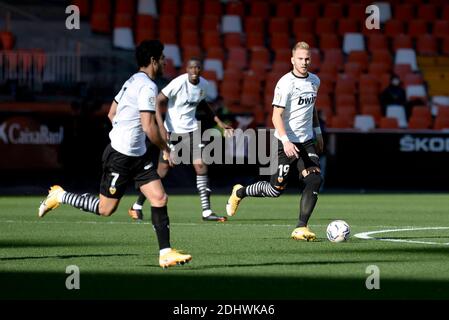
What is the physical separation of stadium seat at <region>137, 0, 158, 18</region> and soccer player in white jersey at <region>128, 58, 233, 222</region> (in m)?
15.8

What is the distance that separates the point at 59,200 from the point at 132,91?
238 centimetres

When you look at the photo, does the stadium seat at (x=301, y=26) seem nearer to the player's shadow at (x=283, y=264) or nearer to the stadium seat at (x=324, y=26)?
the stadium seat at (x=324, y=26)

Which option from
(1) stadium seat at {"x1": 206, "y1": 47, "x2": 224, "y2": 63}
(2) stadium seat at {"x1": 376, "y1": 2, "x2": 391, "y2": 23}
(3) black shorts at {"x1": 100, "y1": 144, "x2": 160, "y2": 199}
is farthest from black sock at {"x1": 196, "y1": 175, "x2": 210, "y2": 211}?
(2) stadium seat at {"x1": 376, "y1": 2, "x2": 391, "y2": 23}

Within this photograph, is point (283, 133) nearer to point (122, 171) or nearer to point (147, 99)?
point (122, 171)

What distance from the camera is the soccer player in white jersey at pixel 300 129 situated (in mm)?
13344

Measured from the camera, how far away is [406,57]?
33.0m

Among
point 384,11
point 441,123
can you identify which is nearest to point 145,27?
point 384,11

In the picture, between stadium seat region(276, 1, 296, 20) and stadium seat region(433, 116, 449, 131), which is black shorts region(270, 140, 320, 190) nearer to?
stadium seat region(433, 116, 449, 131)

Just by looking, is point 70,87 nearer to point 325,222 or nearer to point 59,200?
point 325,222

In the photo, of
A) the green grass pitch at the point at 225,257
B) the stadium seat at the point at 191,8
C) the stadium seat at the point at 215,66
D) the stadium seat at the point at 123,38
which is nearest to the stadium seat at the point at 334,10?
the stadium seat at the point at 191,8

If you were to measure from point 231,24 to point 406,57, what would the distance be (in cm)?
521

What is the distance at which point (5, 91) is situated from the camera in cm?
2639

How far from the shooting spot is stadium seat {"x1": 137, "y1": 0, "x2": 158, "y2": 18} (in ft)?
107

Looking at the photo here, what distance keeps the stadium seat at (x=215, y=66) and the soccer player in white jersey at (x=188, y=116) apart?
13.6 metres
